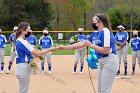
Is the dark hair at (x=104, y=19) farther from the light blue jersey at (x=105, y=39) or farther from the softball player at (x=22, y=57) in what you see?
the softball player at (x=22, y=57)

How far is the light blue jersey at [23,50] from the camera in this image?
8.16 metres

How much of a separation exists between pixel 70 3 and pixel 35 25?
10.5 meters

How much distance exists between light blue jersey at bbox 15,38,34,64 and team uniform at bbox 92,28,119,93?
142 centimetres

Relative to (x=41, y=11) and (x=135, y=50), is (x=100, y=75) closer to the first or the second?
(x=135, y=50)

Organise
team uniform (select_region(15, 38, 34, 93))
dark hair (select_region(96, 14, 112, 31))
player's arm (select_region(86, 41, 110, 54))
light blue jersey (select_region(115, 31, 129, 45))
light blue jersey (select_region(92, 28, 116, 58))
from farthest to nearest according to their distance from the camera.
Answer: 1. light blue jersey (select_region(115, 31, 129, 45))
2. team uniform (select_region(15, 38, 34, 93))
3. dark hair (select_region(96, 14, 112, 31))
4. light blue jersey (select_region(92, 28, 116, 58))
5. player's arm (select_region(86, 41, 110, 54))

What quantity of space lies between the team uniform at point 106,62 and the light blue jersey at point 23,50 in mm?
1421

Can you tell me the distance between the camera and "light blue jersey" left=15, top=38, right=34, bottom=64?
8.16m

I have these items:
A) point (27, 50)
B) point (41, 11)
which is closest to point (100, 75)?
point (27, 50)

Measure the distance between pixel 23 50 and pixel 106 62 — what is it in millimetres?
1760

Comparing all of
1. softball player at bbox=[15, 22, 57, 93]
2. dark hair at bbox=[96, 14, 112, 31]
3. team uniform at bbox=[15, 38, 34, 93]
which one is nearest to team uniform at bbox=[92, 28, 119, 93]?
dark hair at bbox=[96, 14, 112, 31]

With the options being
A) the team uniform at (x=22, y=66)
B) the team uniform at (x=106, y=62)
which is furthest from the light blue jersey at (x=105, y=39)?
the team uniform at (x=22, y=66)

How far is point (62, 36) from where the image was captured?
50500 millimetres

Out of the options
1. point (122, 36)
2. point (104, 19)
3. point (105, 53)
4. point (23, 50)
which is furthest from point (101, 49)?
point (122, 36)

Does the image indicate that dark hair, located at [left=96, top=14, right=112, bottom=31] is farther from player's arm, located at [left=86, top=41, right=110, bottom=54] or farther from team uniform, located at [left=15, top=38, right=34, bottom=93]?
team uniform, located at [left=15, top=38, right=34, bottom=93]
